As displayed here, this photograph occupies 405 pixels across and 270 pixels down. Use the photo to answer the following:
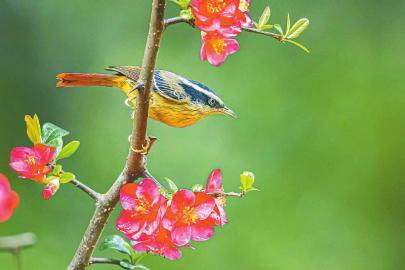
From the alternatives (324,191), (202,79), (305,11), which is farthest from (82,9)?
(324,191)

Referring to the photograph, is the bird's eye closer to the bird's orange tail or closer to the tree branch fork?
the bird's orange tail

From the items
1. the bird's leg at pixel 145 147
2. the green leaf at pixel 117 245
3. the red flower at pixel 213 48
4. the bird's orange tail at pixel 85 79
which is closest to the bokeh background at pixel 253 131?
the bird's orange tail at pixel 85 79

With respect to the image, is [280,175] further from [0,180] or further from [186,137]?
[0,180]

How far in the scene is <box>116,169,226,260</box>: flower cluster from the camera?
3.13ft

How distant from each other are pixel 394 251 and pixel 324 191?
36 cm

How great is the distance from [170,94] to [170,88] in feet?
0.05

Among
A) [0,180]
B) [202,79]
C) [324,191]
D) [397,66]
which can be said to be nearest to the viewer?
[0,180]

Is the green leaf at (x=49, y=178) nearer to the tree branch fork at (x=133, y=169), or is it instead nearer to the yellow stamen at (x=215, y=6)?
the tree branch fork at (x=133, y=169)

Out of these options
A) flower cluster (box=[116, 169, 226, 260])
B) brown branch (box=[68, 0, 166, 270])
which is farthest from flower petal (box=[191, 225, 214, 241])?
brown branch (box=[68, 0, 166, 270])

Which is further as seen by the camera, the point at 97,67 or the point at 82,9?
the point at 82,9

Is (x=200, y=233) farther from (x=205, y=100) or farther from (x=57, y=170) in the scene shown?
(x=205, y=100)

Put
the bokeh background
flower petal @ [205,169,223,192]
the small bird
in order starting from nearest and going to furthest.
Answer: flower petal @ [205,169,223,192] → the small bird → the bokeh background

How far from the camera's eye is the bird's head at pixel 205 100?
1421 millimetres

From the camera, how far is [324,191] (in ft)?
9.86
